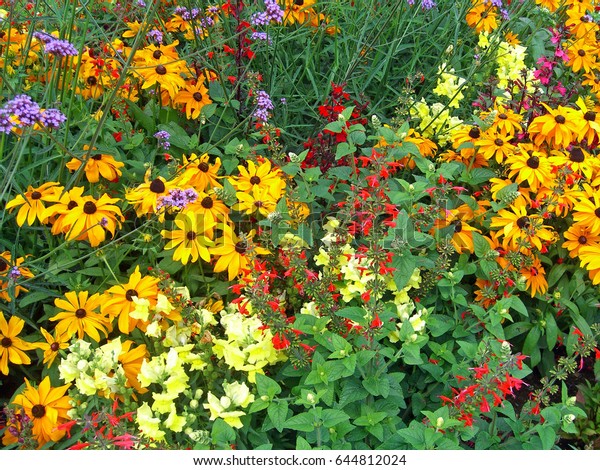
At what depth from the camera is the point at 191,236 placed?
6.59 ft

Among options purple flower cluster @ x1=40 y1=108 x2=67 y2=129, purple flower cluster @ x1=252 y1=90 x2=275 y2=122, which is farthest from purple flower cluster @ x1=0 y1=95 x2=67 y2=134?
purple flower cluster @ x1=252 y1=90 x2=275 y2=122

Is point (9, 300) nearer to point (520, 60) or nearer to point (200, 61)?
point (200, 61)

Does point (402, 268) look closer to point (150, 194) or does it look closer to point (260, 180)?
point (260, 180)

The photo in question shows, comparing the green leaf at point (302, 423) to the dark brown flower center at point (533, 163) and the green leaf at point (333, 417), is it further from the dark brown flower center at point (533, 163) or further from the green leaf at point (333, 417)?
the dark brown flower center at point (533, 163)

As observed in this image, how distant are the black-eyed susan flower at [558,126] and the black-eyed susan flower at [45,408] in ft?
6.12

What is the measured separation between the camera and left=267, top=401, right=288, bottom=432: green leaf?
5.32 ft

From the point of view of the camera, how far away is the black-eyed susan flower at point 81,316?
1.91 m

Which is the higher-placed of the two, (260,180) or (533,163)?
(533,163)

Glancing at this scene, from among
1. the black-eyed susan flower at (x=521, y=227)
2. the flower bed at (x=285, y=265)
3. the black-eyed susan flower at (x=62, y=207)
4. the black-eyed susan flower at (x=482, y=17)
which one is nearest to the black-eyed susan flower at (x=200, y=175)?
the flower bed at (x=285, y=265)

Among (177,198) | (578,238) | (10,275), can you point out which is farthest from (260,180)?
(578,238)

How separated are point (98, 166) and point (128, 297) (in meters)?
0.51

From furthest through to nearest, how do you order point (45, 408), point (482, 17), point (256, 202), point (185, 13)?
point (482, 17) → point (185, 13) → point (256, 202) → point (45, 408)

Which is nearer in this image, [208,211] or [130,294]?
[130,294]

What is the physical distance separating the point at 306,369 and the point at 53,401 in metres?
0.72
